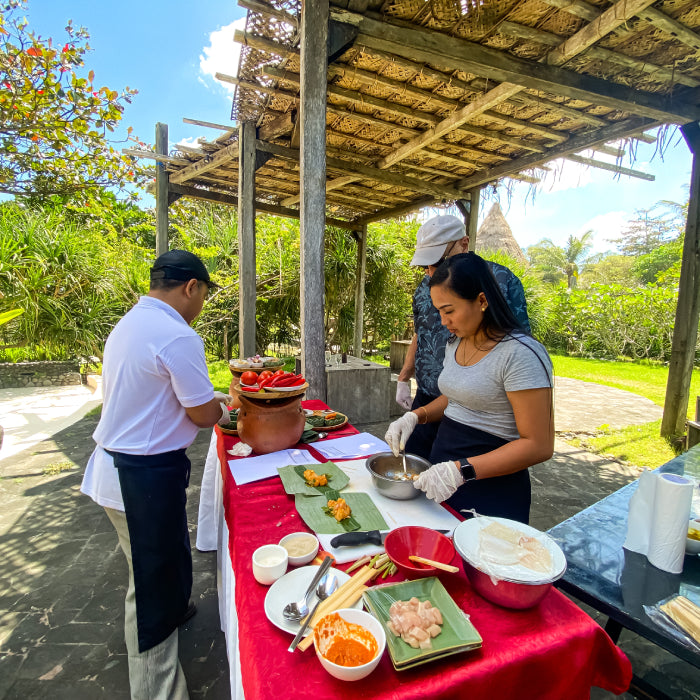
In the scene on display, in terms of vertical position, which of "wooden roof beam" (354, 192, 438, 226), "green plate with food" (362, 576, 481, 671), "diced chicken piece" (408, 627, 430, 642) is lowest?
"green plate with food" (362, 576, 481, 671)

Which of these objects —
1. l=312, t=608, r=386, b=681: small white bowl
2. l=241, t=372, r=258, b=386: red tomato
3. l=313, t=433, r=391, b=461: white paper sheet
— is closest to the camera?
l=312, t=608, r=386, b=681: small white bowl

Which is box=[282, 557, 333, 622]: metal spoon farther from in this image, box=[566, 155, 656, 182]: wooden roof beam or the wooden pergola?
box=[566, 155, 656, 182]: wooden roof beam

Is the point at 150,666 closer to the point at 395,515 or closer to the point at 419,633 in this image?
the point at 395,515

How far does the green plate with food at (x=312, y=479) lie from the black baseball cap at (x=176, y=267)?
1.02 metres

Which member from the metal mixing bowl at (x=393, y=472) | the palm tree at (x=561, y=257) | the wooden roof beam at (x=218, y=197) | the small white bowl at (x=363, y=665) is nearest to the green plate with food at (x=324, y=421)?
the metal mixing bowl at (x=393, y=472)

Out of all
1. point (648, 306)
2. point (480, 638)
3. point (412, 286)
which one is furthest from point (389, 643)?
point (648, 306)

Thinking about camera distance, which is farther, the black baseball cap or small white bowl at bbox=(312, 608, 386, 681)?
the black baseball cap

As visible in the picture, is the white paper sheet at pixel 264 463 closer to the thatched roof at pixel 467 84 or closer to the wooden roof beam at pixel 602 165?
the thatched roof at pixel 467 84

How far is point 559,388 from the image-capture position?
898 cm

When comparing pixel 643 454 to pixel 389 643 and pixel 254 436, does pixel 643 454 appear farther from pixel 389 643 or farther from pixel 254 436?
pixel 389 643

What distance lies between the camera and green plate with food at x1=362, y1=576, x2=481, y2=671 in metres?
0.86

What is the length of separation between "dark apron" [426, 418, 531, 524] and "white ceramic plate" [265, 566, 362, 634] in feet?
2.40

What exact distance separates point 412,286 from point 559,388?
478 centimetres

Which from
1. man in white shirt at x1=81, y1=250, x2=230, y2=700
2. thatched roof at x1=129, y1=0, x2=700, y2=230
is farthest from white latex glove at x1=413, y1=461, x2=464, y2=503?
thatched roof at x1=129, y1=0, x2=700, y2=230
